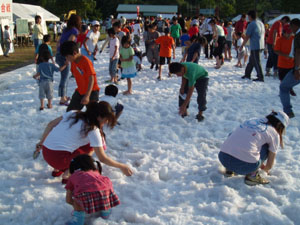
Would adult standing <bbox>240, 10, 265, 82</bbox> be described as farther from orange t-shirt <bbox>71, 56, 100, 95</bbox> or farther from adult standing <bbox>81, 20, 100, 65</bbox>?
orange t-shirt <bbox>71, 56, 100, 95</bbox>

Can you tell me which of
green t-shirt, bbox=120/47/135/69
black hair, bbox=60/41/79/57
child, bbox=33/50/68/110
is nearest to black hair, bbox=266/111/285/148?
black hair, bbox=60/41/79/57

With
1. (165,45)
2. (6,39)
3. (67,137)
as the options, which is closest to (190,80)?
(67,137)

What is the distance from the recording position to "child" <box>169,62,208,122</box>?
5.32 meters

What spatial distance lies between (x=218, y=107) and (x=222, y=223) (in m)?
4.11

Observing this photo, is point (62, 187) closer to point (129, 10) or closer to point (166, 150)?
point (166, 150)

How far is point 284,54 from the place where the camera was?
6891 mm

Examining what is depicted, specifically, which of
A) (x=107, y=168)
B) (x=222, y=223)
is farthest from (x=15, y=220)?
(x=222, y=223)

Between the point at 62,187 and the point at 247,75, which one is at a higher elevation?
the point at 247,75

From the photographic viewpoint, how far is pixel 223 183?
3.94 metres

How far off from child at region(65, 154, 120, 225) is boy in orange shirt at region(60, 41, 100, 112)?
5.56ft

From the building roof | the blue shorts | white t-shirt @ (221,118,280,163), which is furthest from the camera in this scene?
the building roof

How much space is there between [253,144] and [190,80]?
2.20m

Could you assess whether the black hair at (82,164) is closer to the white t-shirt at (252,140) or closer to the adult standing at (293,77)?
the white t-shirt at (252,140)

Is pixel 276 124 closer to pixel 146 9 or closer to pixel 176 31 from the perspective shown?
pixel 176 31
